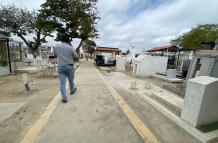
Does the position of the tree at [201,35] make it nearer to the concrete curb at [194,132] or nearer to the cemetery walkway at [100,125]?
the concrete curb at [194,132]

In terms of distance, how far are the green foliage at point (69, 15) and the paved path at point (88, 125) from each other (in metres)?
18.3

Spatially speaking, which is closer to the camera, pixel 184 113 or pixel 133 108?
pixel 184 113

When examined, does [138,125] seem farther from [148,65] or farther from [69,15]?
[69,15]

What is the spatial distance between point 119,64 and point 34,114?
14.0 meters

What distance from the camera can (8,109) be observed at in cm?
438

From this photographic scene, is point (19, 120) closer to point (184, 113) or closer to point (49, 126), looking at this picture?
point (49, 126)

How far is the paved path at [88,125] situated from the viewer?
2.91 metres

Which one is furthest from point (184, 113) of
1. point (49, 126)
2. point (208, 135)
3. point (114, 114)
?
point (49, 126)

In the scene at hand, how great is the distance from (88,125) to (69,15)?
20.3 meters

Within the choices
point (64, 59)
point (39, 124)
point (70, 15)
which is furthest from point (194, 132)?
point (70, 15)

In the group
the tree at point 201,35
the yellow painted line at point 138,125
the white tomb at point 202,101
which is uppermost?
the tree at point 201,35

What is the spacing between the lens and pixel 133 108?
4.56 m

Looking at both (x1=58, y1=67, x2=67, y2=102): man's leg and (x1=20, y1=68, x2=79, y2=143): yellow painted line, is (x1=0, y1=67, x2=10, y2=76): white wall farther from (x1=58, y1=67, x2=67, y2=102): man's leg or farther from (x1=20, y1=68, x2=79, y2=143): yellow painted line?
(x1=58, y1=67, x2=67, y2=102): man's leg

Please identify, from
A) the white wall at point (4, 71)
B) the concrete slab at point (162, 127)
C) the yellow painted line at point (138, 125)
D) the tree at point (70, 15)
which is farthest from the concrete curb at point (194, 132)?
the tree at point (70, 15)
